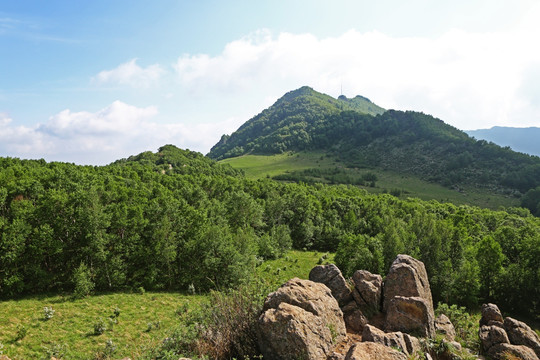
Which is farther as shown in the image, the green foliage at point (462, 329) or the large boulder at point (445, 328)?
the green foliage at point (462, 329)

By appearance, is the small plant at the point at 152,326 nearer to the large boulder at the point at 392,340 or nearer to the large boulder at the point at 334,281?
the large boulder at the point at 334,281

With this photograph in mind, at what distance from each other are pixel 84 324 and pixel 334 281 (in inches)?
1237

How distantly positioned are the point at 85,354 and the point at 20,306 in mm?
16560

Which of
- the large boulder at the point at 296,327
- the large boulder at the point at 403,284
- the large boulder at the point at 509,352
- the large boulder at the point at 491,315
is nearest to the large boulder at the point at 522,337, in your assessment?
the large boulder at the point at 491,315

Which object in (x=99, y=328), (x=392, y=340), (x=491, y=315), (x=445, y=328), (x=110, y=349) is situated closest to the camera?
(x=392, y=340)

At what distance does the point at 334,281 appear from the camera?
25.2 metres

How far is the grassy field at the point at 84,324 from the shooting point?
27.9 metres

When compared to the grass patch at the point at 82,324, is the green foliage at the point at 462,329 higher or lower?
higher

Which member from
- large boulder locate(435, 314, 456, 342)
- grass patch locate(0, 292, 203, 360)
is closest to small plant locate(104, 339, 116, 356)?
grass patch locate(0, 292, 203, 360)

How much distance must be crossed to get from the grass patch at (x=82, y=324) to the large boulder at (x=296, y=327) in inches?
588

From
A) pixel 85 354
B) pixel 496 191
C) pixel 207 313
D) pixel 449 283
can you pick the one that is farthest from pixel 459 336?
pixel 496 191

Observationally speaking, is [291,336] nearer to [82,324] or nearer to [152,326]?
[152,326]

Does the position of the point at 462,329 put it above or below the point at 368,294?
below

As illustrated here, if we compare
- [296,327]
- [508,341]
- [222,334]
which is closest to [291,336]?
[296,327]
